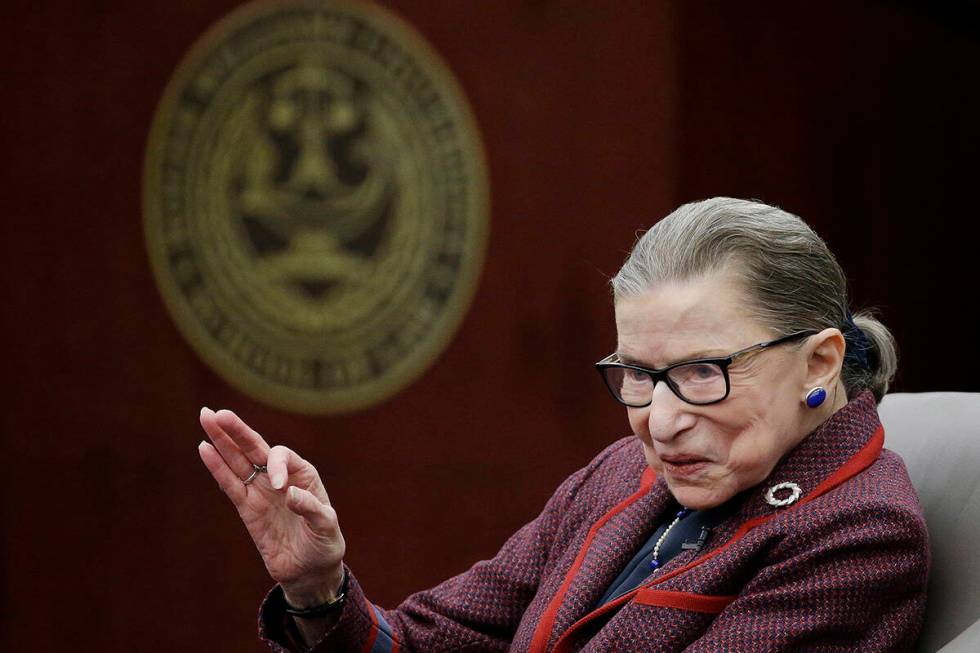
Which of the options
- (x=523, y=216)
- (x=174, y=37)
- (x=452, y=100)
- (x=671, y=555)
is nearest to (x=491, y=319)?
(x=523, y=216)

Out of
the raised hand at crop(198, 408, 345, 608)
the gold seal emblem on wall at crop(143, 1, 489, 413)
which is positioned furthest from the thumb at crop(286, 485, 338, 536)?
the gold seal emblem on wall at crop(143, 1, 489, 413)

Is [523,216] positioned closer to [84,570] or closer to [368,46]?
[368,46]

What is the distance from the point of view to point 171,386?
3.22 metres

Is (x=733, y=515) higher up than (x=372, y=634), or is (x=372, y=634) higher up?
(x=733, y=515)

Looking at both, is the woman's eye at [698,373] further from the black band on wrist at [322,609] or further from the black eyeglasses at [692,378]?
the black band on wrist at [322,609]

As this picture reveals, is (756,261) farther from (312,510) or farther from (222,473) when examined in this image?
(222,473)

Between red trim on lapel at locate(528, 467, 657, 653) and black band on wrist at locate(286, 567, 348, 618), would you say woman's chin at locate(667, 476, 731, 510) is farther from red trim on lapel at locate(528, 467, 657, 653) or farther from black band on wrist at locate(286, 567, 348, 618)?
black band on wrist at locate(286, 567, 348, 618)

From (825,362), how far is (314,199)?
2006 millimetres

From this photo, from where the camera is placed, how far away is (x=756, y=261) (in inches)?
Result: 54.0

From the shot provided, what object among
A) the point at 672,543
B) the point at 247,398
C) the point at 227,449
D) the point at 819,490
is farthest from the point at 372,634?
the point at 247,398

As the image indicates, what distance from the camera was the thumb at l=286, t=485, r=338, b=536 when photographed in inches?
58.0

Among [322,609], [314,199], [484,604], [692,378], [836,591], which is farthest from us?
[314,199]

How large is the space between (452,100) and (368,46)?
0.25 metres

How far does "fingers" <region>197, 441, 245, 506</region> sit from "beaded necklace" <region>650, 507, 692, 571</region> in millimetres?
512
